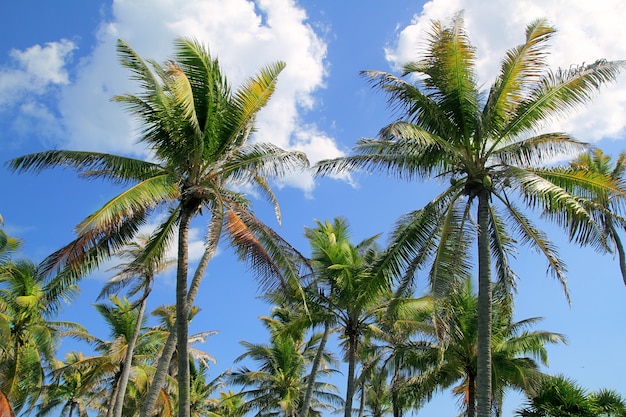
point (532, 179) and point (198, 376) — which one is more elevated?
point (198, 376)

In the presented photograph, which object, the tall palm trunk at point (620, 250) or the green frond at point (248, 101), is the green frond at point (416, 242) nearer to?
the green frond at point (248, 101)

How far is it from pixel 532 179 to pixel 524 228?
2305 millimetres

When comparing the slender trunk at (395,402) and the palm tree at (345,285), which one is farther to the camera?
the slender trunk at (395,402)

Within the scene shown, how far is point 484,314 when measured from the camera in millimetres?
11320

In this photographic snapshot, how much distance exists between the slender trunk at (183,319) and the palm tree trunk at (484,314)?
224 inches

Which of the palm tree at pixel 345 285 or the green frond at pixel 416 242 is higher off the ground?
A: the palm tree at pixel 345 285

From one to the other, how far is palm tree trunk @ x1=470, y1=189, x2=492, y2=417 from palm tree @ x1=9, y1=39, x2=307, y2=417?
391cm

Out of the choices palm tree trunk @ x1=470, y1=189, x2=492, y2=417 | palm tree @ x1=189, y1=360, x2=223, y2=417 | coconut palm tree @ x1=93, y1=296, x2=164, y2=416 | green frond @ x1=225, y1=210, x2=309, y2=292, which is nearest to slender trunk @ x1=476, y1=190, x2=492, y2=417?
palm tree trunk @ x1=470, y1=189, x2=492, y2=417

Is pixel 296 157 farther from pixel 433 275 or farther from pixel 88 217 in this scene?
pixel 88 217

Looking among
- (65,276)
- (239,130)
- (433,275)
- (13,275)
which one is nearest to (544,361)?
(433,275)

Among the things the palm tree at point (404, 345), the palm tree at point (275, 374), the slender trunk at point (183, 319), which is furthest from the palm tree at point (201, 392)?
the slender trunk at point (183, 319)

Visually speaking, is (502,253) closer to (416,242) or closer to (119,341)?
(416,242)

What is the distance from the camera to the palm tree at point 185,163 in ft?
38.2

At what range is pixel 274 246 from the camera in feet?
40.8
